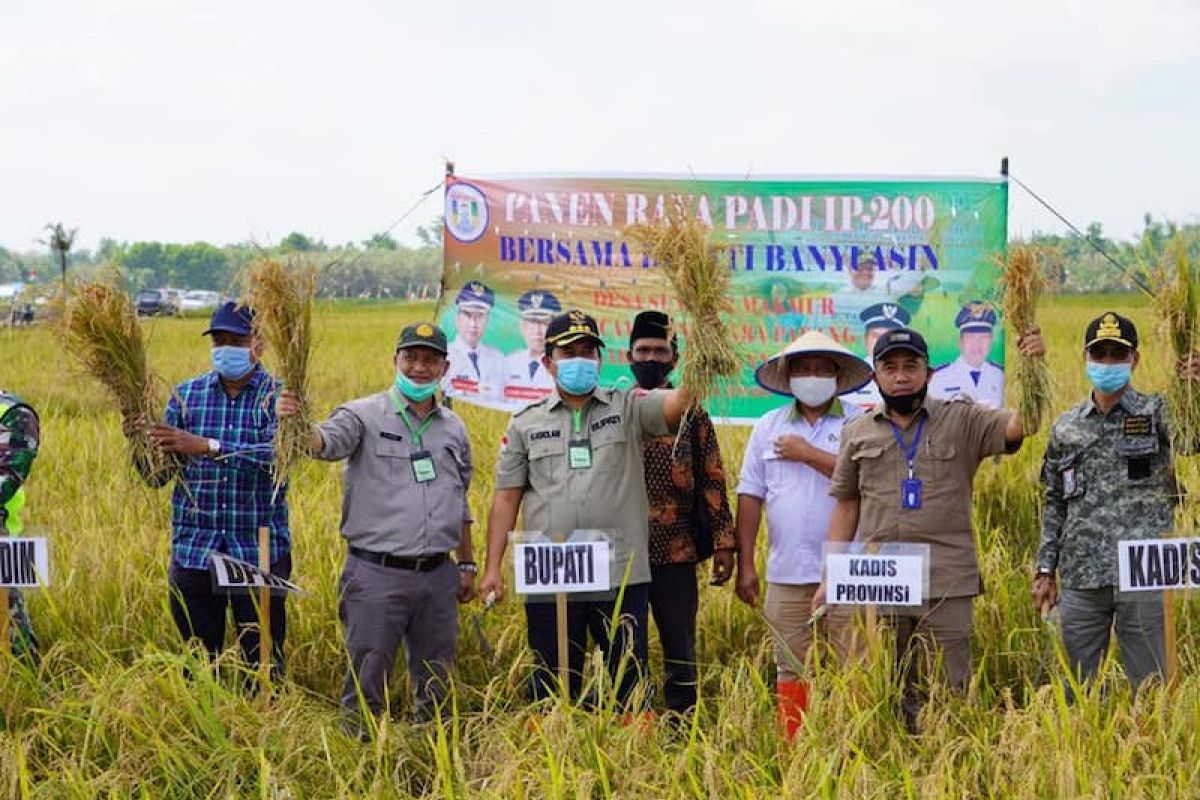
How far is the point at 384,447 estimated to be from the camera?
14.3ft

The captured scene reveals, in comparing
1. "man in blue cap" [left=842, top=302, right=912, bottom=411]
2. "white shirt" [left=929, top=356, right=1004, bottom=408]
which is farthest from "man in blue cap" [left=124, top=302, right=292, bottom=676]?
"white shirt" [left=929, top=356, right=1004, bottom=408]

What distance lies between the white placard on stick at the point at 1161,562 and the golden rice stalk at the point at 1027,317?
1.58 feet

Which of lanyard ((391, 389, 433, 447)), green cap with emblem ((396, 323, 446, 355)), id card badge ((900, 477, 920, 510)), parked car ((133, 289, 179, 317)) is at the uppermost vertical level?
parked car ((133, 289, 179, 317))

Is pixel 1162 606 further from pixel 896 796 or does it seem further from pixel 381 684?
pixel 381 684

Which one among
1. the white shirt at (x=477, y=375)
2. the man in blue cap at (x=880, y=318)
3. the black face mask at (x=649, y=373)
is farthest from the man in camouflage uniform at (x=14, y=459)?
the man in blue cap at (x=880, y=318)

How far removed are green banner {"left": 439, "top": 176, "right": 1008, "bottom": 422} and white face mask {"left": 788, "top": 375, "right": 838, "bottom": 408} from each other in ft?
6.12

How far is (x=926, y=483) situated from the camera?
4.09 metres

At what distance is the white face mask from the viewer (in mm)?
4441

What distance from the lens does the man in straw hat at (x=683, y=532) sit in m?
→ 4.53

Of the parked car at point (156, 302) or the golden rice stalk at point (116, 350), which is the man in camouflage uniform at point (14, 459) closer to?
the golden rice stalk at point (116, 350)

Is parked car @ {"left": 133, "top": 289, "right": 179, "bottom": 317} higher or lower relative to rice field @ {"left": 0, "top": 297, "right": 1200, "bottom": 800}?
higher

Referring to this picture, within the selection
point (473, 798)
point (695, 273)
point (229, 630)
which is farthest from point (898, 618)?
point (229, 630)

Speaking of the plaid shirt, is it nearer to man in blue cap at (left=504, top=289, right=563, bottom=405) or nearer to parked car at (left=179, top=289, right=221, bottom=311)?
parked car at (left=179, top=289, right=221, bottom=311)

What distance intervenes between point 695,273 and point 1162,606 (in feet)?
6.13
